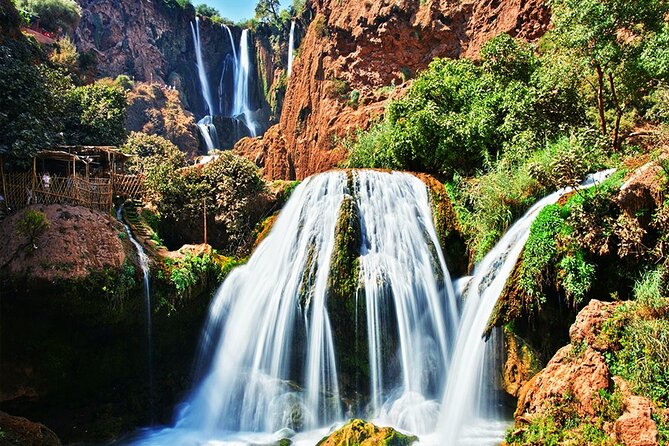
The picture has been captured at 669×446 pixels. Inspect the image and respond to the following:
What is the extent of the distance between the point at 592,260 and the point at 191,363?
35.1 feet

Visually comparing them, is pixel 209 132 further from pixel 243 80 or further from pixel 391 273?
pixel 391 273

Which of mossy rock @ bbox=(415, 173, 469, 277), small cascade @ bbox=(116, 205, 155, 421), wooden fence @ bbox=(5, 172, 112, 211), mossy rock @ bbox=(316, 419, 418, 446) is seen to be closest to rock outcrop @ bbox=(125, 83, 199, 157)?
wooden fence @ bbox=(5, 172, 112, 211)

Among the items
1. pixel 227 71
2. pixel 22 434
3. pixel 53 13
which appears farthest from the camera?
pixel 227 71

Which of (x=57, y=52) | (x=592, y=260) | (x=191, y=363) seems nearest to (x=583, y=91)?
(x=592, y=260)

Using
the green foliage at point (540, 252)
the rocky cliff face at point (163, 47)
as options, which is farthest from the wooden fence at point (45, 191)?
the rocky cliff face at point (163, 47)

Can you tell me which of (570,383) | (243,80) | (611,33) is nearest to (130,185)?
(570,383)

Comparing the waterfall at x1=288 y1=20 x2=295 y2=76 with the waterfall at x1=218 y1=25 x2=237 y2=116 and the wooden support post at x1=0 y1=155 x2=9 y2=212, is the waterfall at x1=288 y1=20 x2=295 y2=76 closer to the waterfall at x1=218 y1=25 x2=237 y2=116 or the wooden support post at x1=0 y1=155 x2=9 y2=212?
the waterfall at x1=218 y1=25 x2=237 y2=116

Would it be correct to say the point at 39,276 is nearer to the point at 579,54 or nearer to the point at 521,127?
the point at 521,127

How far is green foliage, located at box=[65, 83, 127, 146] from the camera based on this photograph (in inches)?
767

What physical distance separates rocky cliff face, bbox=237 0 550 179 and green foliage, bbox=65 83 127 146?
9540 mm

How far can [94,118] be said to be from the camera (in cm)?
2002

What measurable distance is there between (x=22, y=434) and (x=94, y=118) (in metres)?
16.2

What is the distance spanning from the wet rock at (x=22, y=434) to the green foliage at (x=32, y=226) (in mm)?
4194

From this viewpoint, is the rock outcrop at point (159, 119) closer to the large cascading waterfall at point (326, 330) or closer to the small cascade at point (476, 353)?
the large cascading waterfall at point (326, 330)
